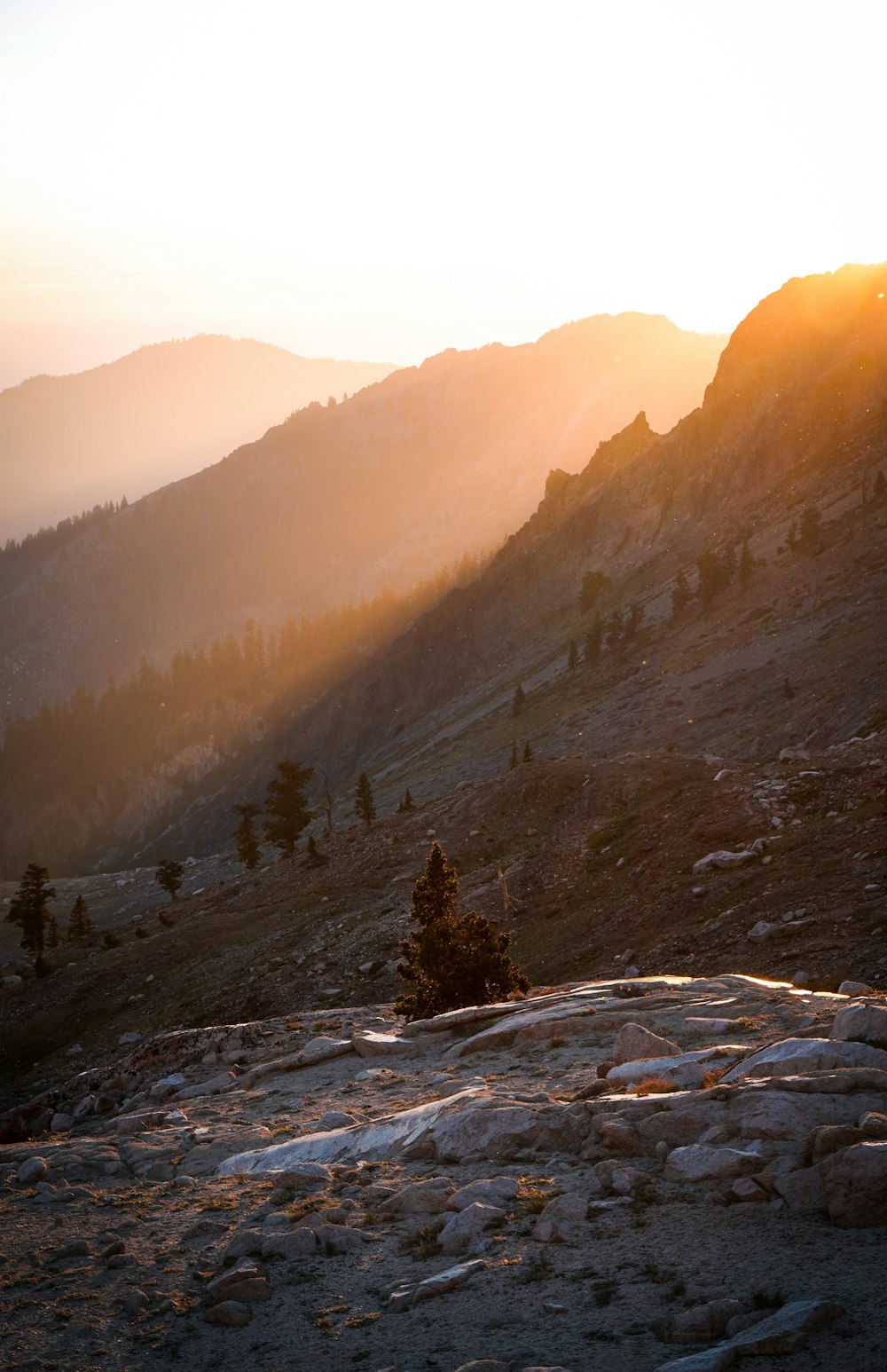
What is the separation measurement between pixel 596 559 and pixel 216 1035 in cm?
14550

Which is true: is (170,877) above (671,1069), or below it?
below

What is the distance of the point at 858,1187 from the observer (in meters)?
12.2

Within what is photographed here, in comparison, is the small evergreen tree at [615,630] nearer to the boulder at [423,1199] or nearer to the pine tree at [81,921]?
the pine tree at [81,921]

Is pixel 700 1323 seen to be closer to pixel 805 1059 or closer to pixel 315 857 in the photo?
pixel 805 1059

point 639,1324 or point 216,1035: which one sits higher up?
point 639,1324

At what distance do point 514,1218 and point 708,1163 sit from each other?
2.70 meters

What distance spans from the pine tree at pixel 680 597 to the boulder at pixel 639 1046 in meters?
111

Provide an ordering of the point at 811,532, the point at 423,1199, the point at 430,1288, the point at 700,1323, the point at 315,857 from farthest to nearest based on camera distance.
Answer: the point at 811,532
the point at 315,857
the point at 423,1199
the point at 430,1288
the point at 700,1323

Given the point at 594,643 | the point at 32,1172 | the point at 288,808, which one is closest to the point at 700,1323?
the point at 32,1172

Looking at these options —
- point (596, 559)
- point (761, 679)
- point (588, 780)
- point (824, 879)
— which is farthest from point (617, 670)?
point (824, 879)

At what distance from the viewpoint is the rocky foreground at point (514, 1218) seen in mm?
11211

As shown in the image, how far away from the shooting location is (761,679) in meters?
95.8

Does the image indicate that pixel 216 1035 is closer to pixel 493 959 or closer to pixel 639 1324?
pixel 493 959

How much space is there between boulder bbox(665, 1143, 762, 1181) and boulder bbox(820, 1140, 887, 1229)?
1.16 m
